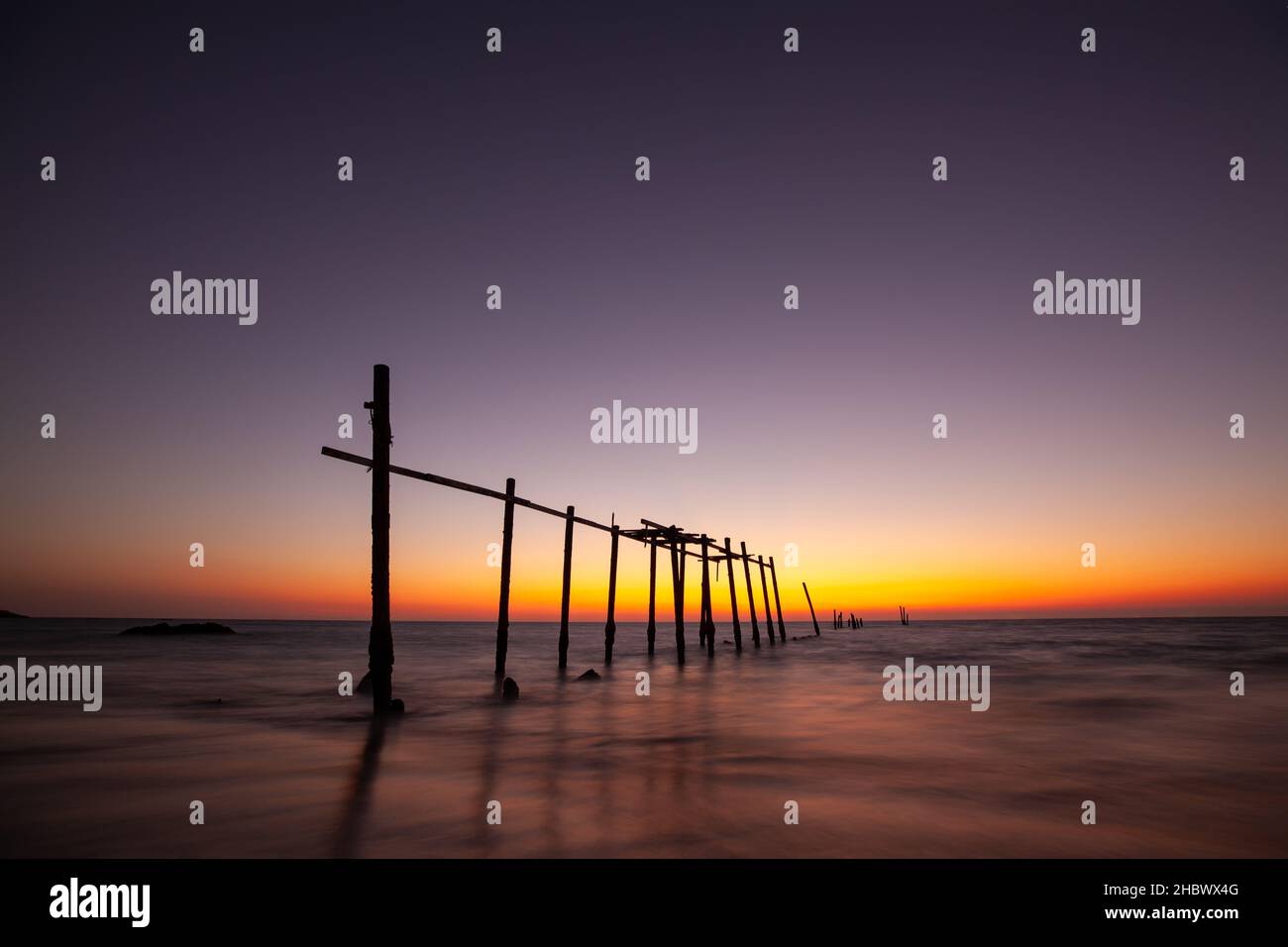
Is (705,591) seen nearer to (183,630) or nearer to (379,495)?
(379,495)

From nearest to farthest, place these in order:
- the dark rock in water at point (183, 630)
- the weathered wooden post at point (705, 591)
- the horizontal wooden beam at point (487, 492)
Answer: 1. the horizontal wooden beam at point (487, 492)
2. the weathered wooden post at point (705, 591)
3. the dark rock in water at point (183, 630)

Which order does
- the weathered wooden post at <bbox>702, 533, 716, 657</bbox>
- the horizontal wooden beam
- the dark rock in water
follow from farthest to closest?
the dark rock in water → the weathered wooden post at <bbox>702, 533, 716, 657</bbox> → the horizontal wooden beam

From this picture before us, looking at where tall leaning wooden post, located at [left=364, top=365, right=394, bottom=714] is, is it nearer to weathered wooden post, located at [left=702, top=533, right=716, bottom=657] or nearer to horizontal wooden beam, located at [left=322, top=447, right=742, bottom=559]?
horizontal wooden beam, located at [left=322, top=447, right=742, bottom=559]

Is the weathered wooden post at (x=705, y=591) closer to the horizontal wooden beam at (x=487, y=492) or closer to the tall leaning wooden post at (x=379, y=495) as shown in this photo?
the horizontal wooden beam at (x=487, y=492)

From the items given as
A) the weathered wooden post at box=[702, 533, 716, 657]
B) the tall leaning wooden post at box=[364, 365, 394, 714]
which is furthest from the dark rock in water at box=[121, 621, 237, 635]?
the tall leaning wooden post at box=[364, 365, 394, 714]

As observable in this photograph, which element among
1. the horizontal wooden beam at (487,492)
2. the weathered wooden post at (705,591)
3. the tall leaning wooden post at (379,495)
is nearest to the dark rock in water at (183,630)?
the weathered wooden post at (705,591)

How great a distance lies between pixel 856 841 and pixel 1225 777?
241 inches

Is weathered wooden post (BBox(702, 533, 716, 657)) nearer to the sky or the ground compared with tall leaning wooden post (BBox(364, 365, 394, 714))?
nearer to the ground

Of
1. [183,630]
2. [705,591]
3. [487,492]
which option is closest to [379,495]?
[487,492]

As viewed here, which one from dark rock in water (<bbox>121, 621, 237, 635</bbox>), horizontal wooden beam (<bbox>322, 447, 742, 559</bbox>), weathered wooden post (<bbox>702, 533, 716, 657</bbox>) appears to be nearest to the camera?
horizontal wooden beam (<bbox>322, 447, 742, 559</bbox>)
